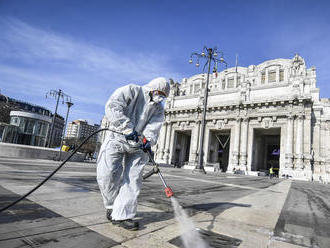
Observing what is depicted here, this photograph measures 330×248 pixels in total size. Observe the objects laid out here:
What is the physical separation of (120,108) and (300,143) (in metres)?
30.0

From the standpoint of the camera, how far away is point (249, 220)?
2.64 m

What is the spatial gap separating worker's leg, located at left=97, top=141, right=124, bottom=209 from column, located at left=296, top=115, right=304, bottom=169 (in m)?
29.2

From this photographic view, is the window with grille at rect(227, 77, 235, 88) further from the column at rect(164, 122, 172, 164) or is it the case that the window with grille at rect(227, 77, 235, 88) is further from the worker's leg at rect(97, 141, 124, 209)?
the worker's leg at rect(97, 141, 124, 209)

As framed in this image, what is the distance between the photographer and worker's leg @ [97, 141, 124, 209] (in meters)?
2.15


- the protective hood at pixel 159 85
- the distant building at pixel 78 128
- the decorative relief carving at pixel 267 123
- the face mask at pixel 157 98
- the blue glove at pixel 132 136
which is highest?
the distant building at pixel 78 128

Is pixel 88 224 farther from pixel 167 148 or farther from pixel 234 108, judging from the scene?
pixel 167 148

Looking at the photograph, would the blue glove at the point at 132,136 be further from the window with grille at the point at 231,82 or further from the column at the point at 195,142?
the window with grille at the point at 231,82

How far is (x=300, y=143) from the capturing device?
25922 mm

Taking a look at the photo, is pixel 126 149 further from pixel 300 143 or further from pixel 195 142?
pixel 195 142

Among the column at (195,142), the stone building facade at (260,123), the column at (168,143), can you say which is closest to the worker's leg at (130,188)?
the stone building facade at (260,123)

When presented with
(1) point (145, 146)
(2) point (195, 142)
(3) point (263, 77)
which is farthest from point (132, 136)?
(3) point (263, 77)

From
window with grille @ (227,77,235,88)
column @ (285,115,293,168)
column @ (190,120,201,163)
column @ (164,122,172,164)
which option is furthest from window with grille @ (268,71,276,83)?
column @ (164,122,172,164)

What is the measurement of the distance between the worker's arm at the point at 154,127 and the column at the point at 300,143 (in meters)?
28.8

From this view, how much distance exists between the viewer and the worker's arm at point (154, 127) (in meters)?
2.40
